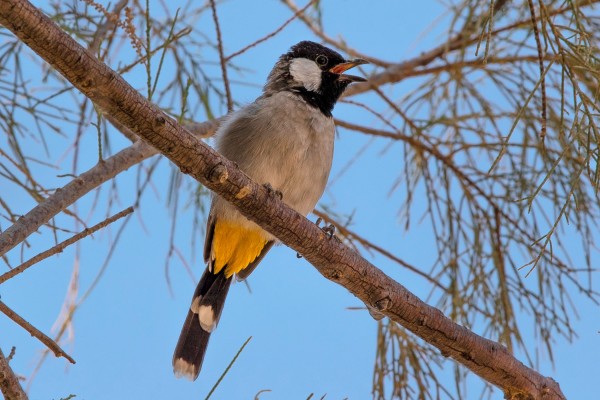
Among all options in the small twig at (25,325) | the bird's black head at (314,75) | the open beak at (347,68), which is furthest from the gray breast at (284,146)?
the small twig at (25,325)

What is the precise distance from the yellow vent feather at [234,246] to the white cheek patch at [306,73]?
701 mm

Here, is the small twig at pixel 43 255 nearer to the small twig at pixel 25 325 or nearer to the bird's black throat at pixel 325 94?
the small twig at pixel 25 325

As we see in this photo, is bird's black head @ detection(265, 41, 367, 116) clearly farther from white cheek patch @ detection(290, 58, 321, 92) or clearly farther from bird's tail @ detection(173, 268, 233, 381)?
bird's tail @ detection(173, 268, 233, 381)

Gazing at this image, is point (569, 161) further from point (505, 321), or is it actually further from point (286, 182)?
point (286, 182)

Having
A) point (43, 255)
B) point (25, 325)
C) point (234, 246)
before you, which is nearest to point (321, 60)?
point (234, 246)

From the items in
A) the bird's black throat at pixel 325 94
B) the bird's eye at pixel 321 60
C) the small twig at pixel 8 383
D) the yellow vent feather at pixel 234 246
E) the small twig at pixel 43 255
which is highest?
the bird's eye at pixel 321 60

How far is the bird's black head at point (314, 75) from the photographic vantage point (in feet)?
11.2

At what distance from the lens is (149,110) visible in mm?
1919

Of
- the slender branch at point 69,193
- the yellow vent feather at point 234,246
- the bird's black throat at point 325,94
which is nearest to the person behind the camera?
A: the slender branch at point 69,193

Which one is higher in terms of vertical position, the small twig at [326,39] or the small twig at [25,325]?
the small twig at [326,39]

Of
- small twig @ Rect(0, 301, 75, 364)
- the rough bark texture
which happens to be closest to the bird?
the rough bark texture

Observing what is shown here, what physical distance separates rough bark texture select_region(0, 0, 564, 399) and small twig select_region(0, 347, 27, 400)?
2.01ft

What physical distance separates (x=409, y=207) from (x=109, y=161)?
139 cm

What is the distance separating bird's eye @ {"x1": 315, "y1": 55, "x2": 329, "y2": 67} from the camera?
3.63 metres
